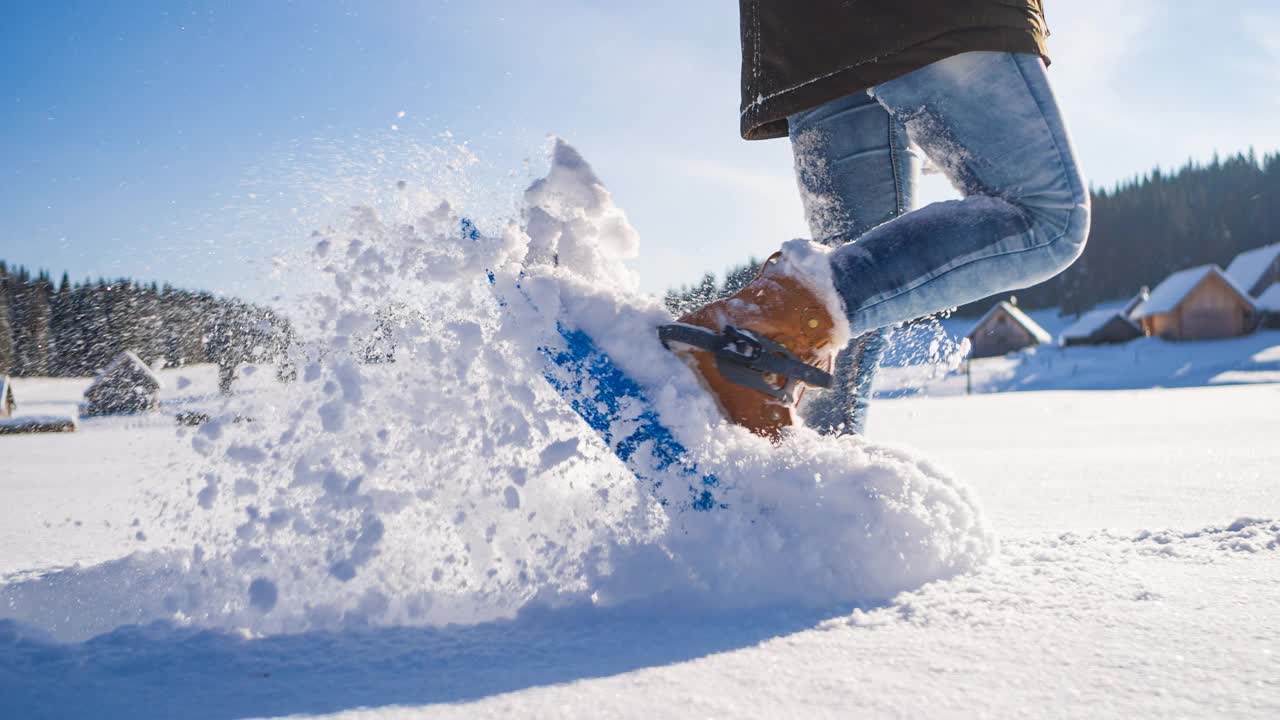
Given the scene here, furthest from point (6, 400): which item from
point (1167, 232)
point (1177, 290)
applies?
point (1167, 232)

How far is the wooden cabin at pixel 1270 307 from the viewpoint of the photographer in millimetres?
31609

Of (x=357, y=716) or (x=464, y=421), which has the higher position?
(x=464, y=421)

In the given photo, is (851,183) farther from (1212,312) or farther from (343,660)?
(1212,312)

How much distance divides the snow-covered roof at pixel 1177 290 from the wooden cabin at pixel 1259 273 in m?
2.02

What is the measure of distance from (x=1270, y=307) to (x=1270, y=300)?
1.54ft

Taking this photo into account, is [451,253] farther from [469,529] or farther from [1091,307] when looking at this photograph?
[1091,307]

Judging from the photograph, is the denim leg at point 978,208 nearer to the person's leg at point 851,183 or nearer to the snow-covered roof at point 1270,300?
the person's leg at point 851,183

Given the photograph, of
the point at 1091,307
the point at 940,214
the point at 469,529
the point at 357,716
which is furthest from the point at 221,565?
the point at 1091,307

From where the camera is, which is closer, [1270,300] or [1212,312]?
[1212,312]

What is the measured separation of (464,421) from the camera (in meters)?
1.03

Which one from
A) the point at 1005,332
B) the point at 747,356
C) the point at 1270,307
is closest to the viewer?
the point at 747,356

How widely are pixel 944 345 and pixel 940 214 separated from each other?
0.43 m

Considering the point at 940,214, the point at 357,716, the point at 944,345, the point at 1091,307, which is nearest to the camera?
the point at 357,716

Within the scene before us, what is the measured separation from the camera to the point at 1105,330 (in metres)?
34.9
